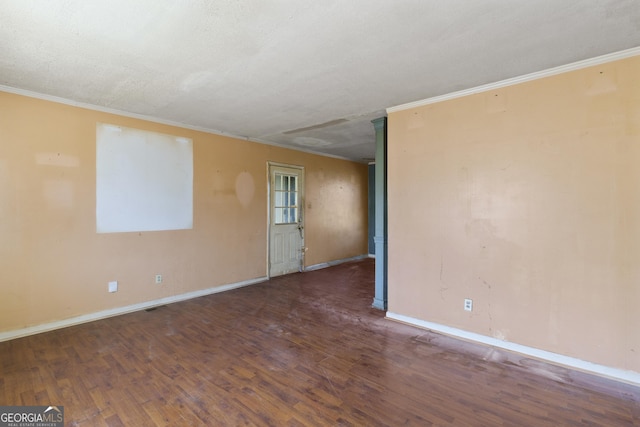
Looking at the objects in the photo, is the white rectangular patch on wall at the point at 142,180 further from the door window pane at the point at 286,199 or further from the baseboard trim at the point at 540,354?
the baseboard trim at the point at 540,354

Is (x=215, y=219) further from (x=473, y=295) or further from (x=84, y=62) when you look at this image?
(x=473, y=295)

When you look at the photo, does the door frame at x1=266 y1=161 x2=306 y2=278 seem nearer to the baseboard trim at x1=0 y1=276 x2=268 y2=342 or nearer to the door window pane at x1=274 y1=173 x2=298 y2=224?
the door window pane at x1=274 y1=173 x2=298 y2=224

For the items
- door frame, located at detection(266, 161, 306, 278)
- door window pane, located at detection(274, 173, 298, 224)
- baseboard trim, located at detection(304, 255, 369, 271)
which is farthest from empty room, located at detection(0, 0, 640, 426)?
baseboard trim, located at detection(304, 255, 369, 271)

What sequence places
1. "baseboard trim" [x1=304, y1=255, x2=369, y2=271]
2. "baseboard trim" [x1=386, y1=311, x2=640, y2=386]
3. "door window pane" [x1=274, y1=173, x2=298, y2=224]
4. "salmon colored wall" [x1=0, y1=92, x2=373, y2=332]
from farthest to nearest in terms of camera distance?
"baseboard trim" [x1=304, y1=255, x2=369, y2=271] → "door window pane" [x1=274, y1=173, x2=298, y2=224] → "salmon colored wall" [x1=0, y1=92, x2=373, y2=332] → "baseboard trim" [x1=386, y1=311, x2=640, y2=386]

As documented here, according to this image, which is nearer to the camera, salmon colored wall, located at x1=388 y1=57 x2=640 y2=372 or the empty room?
the empty room

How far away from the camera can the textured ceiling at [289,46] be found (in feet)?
5.92

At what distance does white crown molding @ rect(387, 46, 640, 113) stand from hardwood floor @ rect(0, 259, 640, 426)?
2571mm

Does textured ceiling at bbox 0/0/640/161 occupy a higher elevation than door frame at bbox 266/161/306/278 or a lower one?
higher

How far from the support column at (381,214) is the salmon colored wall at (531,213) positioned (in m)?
0.33

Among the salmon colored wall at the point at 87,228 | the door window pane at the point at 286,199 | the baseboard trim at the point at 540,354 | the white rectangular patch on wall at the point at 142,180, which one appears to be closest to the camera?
the baseboard trim at the point at 540,354

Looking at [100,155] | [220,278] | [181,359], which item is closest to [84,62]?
[100,155]

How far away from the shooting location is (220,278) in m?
4.86

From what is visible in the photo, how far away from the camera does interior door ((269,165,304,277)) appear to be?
5.69 metres

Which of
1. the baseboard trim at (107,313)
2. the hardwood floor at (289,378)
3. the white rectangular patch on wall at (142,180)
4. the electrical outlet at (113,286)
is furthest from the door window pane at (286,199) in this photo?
the electrical outlet at (113,286)
